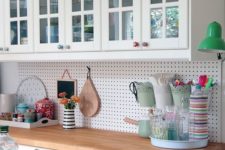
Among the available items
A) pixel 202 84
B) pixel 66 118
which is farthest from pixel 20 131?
pixel 202 84

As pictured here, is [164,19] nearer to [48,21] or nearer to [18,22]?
[48,21]

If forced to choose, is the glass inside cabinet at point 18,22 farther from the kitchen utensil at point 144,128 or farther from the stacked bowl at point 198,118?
the stacked bowl at point 198,118

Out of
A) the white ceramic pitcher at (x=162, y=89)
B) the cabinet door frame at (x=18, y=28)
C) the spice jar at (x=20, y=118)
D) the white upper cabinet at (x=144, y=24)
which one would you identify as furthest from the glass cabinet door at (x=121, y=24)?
the spice jar at (x=20, y=118)

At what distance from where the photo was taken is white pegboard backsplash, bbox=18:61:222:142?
100 inches

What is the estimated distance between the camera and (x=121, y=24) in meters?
2.51

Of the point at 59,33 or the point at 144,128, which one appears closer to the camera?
the point at 144,128

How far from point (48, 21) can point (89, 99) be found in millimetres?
673

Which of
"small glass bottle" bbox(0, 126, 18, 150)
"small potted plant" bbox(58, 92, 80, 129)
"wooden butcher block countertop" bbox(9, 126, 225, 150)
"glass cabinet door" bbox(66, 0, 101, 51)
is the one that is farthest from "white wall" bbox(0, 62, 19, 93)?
"small glass bottle" bbox(0, 126, 18, 150)

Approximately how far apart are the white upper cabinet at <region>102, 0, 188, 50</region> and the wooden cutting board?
0.59m

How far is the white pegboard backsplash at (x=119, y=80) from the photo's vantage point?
255 centimetres

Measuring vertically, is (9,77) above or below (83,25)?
below

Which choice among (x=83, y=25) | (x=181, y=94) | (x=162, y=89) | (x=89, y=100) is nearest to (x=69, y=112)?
(x=89, y=100)

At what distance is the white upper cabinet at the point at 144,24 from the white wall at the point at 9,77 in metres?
1.33

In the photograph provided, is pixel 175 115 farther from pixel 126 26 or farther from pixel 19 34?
pixel 19 34
